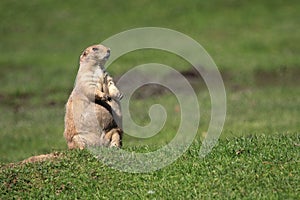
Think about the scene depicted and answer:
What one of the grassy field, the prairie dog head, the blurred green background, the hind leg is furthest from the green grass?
the blurred green background

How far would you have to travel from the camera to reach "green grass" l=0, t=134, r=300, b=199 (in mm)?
8828

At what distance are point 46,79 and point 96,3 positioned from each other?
1046 cm

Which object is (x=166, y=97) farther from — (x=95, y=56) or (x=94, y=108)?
(x=94, y=108)

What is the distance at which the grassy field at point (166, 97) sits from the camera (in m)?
9.29

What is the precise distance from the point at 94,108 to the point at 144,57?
16659mm

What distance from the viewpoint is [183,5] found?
112ft

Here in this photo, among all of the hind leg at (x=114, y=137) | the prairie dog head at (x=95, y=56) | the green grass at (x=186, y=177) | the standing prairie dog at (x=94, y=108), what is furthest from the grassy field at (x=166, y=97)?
the prairie dog head at (x=95, y=56)

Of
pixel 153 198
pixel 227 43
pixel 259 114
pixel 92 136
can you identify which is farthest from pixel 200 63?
pixel 153 198

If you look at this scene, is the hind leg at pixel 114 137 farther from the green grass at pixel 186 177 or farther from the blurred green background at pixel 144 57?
the blurred green background at pixel 144 57

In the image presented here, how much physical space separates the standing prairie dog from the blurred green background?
453 cm

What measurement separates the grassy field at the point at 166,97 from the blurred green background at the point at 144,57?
4cm

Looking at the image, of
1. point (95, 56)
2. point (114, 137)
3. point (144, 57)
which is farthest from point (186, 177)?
point (144, 57)

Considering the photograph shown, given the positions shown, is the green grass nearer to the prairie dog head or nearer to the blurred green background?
the prairie dog head

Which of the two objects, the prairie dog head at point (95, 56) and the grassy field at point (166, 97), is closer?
the grassy field at point (166, 97)
